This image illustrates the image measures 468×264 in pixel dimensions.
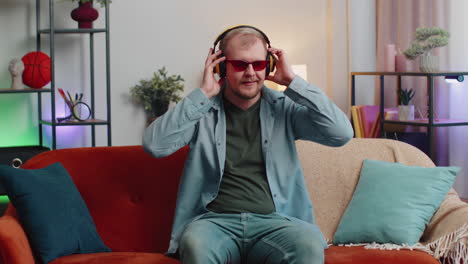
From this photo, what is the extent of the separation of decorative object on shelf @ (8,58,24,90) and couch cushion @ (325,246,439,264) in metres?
2.62

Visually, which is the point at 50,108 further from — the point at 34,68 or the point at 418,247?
the point at 418,247

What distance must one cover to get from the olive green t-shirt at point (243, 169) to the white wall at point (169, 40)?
8.13 ft

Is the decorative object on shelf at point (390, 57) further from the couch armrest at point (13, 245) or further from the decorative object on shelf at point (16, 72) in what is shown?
the couch armrest at point (13, 245)

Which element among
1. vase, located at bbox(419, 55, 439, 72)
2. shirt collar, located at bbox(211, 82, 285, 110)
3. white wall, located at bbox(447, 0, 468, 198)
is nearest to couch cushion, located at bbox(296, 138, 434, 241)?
shirt collar, located at bbox(211, 82, 285, 110)

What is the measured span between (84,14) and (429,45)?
7.46 feet

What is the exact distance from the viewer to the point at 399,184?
2.79 meters

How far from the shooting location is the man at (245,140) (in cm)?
248

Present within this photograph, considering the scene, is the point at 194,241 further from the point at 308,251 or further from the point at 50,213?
the point at 50,213

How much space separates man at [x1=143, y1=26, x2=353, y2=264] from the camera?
97.6 inches

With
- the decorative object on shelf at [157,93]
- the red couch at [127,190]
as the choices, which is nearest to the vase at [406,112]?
the decorative object on shelf at [157,93]

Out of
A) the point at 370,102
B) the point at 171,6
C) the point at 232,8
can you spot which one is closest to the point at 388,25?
the point at 370,102

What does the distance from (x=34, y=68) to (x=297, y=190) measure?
94.8 inches

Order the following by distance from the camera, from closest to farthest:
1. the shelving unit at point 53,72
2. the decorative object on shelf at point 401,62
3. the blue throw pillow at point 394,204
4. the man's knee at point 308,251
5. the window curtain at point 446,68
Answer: the man's knee at point 308,251
the blue throw pillow at point 394,204
the shelving unit at point 53,72
the window curtain at point 446,68
the decorative object on shelf at point 401,62

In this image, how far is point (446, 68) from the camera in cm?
500
